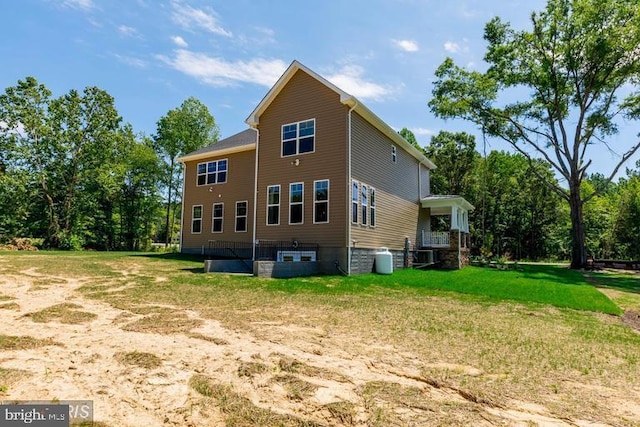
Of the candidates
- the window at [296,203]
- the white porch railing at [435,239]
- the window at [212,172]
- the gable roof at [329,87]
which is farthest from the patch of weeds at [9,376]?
the white porch railing at [435,239]

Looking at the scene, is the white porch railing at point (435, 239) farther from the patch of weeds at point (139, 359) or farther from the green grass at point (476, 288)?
the patch of weeds at point (139, 359)

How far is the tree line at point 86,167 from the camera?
2672cm

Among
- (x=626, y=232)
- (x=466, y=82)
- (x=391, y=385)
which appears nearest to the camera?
(x=391, y=385)

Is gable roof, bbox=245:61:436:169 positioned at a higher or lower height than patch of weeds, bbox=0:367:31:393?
higher

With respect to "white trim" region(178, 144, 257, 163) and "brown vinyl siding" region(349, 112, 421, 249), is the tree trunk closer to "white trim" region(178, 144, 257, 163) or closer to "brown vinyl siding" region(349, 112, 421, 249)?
"brown vinyl siding" region(349, 112, 421, 249)

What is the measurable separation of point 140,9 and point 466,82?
63.0 ft

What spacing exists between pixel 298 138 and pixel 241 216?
5.79m

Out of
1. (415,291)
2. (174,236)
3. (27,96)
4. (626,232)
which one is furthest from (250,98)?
(626,232)

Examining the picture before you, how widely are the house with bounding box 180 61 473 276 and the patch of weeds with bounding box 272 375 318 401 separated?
333 inches

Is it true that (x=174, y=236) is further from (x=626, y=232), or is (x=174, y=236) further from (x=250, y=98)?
(x=626, y=232)

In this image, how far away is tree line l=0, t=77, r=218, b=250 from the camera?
2672 centimetres

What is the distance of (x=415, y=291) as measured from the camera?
10.5 m

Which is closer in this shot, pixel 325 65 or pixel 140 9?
pixel 140 9

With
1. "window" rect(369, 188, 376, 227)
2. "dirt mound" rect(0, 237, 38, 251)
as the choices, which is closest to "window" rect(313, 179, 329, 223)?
"window" rect(369, 188, 376, 227)
